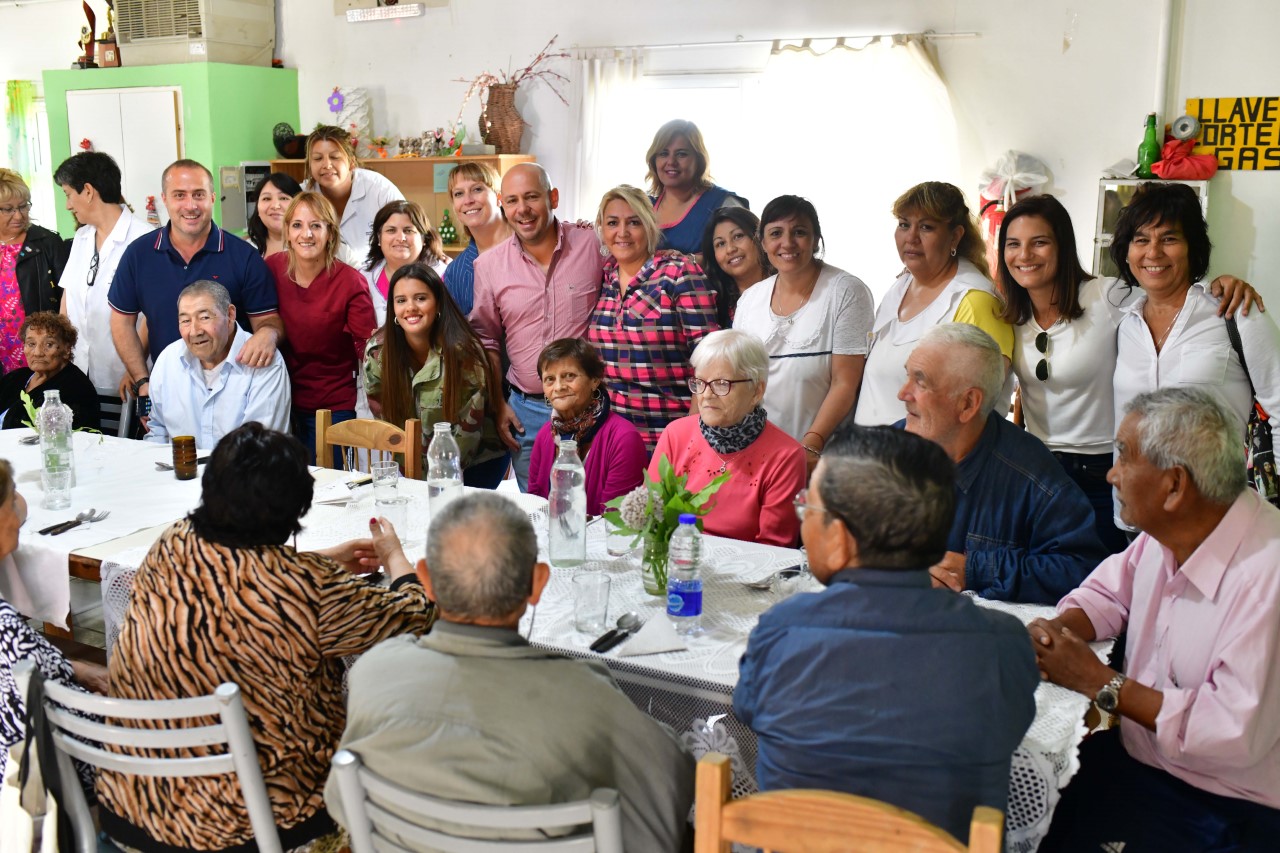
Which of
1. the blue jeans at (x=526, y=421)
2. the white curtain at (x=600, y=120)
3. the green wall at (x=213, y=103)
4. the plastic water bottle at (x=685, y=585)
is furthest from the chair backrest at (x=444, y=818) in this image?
the green wall at (x=213, y=103)

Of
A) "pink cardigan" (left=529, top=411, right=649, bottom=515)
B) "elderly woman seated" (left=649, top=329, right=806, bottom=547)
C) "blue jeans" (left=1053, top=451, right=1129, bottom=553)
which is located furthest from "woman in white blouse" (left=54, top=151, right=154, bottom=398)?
"blue jeans" (left=1053, top=451, right=1129, bottom=553)

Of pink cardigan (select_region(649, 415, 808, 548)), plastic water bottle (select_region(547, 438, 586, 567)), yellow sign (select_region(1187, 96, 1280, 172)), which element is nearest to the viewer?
plastic water bottle (select_region(547, 438, 586, 567))

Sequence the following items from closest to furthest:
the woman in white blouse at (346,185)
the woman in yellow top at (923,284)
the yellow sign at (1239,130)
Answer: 1. the woman in yellow top at (923,284)
2. the yellow sign at (1239,130)
3. the woman in white blouse at (346,185)

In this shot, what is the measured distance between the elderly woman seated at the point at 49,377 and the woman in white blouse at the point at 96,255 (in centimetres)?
37

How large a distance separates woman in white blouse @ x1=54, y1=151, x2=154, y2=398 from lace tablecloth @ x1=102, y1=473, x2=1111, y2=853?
2423 mm

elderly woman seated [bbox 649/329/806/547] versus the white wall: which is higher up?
the white wall

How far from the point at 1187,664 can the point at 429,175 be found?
5.78 metres

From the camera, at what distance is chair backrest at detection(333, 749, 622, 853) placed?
1.39 metres

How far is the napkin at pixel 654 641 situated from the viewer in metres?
2.04

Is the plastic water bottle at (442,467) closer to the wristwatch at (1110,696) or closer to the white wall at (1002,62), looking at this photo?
the wristwatch at (1110,696)

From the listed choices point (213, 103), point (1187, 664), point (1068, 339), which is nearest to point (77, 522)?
point (1187, 664)

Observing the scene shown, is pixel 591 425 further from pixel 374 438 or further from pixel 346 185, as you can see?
pixel 346 185

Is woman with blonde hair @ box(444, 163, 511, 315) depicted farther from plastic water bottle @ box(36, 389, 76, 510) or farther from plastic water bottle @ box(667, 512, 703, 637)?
plastic water bottle @ box(667, 512, 703, 637)

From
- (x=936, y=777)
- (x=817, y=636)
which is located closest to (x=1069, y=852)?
(x=936, y=777)
